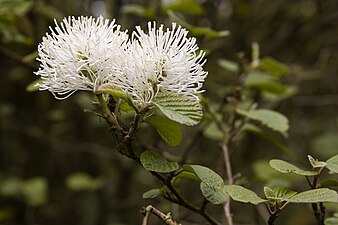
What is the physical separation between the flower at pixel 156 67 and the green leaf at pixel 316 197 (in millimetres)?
211

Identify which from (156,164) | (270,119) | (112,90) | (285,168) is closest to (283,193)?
(285,168)

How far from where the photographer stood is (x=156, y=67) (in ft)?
2.40

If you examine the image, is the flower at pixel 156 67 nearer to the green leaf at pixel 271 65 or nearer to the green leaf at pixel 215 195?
the green leaf at pixel 215 195

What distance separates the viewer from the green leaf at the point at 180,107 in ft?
2.34

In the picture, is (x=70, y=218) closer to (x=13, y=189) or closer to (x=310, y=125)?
(x=13, y=189)

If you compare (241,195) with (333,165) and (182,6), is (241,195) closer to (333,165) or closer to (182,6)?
(333,165)

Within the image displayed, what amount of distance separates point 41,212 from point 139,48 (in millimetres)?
2461

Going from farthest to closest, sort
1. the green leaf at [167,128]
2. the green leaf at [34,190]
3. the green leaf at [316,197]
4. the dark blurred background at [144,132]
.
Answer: the dark blurred background at [144,132], the green leaf at [34,190], the green leaf at [167,128], the green leaf at [316,197]

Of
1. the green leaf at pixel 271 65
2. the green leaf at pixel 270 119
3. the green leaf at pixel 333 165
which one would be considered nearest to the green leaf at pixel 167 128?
the green leaf at pixel 333 165

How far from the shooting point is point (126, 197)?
8.11 ft

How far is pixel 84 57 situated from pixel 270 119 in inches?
23.6

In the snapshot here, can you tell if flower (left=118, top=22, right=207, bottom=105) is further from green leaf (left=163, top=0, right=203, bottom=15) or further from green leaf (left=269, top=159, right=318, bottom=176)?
green leaf (left=163, top=0, right=203, bottom=15)

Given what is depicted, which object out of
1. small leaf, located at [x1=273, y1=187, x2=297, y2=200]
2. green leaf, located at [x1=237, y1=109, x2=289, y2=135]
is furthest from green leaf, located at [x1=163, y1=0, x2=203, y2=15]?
small leaf, located at [x1=273, y1=187, x2=297, y2=200]

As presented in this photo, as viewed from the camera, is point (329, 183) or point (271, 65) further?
point (271, 65)
